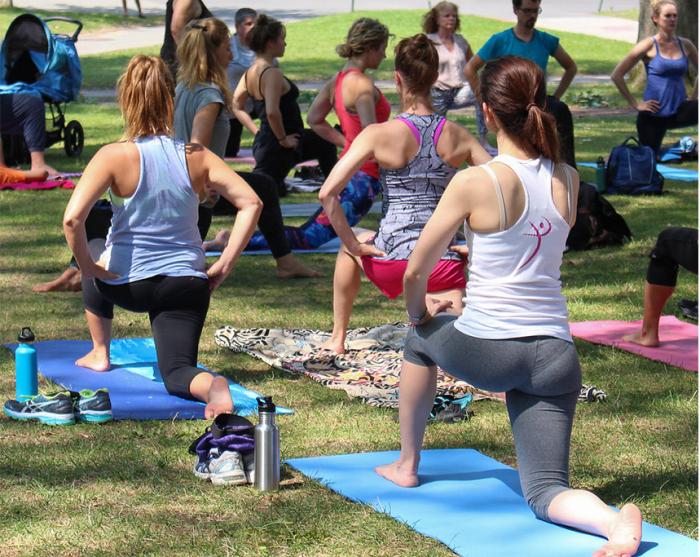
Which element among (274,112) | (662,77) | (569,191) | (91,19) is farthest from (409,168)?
(91,19)

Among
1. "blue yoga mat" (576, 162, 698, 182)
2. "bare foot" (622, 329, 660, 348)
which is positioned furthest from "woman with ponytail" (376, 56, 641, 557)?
"blue yoga mat" (576, 162, 698, 182)

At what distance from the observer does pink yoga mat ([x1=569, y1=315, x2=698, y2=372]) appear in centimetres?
Result: 718

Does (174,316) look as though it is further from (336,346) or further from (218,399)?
(336,346)

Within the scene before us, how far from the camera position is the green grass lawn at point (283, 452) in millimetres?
4480

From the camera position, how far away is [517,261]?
177 inches

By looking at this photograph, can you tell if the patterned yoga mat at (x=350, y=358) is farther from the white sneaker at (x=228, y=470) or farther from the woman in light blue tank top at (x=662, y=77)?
the woman in light blue tank top at (x=662, y=77)

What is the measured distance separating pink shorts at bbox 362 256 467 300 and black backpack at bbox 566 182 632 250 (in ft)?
14.4

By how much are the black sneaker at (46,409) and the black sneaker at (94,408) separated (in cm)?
4

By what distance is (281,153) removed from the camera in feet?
37.3

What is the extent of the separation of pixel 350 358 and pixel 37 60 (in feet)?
29.1

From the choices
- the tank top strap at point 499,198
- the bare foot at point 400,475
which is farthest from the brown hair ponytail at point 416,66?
the bare foot at point 400,475

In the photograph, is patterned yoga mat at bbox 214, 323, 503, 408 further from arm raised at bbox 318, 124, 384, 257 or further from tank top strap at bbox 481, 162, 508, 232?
tank top strap at bbox 481, 162, 508, 232

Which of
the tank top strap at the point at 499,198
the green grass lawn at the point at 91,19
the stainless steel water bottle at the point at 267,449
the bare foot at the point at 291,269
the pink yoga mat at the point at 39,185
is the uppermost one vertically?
the tank top strap at the point at 499,198

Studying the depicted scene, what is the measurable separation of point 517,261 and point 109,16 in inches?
1426
